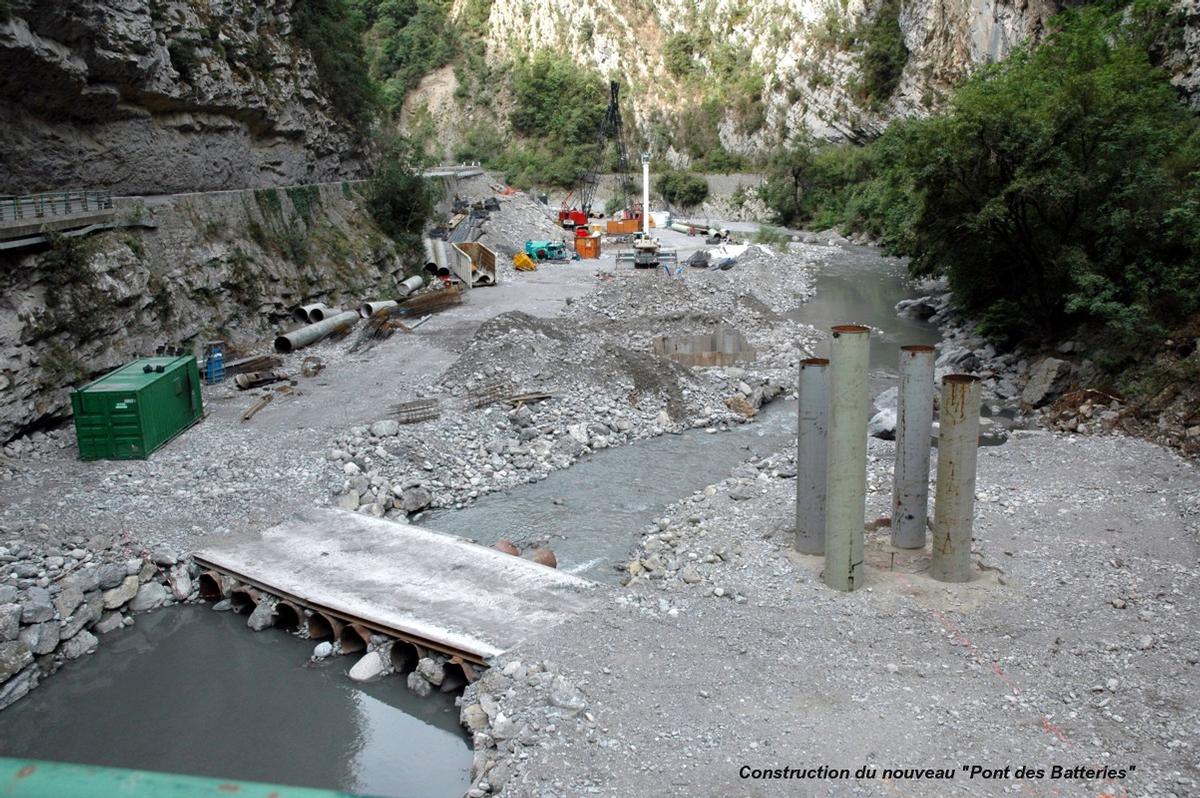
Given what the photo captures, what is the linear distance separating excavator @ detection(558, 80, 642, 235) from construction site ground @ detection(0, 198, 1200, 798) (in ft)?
124

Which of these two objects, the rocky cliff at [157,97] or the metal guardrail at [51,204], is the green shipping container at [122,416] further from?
the rocky cliff at [157,97]

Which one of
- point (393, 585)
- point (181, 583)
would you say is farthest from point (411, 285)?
point (393, 585)

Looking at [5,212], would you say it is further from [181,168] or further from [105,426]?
[181,168]

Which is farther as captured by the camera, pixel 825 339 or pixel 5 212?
pixel 825 339

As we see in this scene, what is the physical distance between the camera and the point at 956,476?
934 cm

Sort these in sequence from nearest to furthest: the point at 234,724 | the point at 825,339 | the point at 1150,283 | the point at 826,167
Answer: the point at 234,724 < the point at 1150,283 < the point at 825,339 < the point at 826,167

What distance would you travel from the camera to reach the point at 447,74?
342 ft

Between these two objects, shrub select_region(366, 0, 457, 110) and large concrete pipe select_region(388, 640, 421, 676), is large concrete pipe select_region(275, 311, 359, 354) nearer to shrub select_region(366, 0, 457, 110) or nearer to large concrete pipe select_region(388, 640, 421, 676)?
large concrete pipe select_region(388, 640, 421, 676)

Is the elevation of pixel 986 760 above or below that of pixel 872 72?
below

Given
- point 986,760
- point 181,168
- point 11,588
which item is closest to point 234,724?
point 11,588

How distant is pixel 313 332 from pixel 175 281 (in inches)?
159

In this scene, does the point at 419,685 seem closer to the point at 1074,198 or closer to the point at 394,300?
the point at 1074,198

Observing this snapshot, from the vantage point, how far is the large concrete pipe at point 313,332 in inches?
912

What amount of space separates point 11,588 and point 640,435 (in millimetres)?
11053
